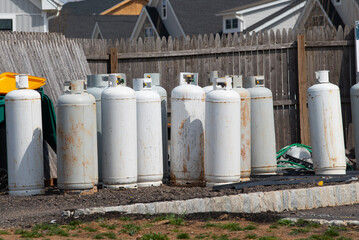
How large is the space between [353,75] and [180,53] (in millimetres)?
3688

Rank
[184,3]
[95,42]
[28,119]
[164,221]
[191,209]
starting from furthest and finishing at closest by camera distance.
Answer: [184,3] → [95,42] → [28,119] → [191,209] → [164,221]

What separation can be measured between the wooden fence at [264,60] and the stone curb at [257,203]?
4744 millimetres

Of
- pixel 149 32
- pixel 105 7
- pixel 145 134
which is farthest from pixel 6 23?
pixel 105 7

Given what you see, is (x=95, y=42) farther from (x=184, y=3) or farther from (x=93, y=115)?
(x=184, y=3)

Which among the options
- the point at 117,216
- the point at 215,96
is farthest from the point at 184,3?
the point at 117,216

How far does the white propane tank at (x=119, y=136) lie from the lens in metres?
9.97

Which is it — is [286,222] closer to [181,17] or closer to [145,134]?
[145,134]

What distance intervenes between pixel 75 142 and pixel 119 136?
67cm

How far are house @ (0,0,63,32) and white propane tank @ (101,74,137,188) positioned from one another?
13.6 m

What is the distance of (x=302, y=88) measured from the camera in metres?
14.3

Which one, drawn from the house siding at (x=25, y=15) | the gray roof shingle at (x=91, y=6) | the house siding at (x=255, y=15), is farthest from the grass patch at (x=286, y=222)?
the gray roof shingle at (x=91, y=6)

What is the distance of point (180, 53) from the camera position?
14188 mm

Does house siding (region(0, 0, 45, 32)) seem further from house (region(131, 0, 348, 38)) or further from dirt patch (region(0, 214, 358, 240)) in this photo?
dirt patch (region(0, 214, 358, 240))

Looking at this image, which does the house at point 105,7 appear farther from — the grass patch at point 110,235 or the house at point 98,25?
the grass patch at point 110,235
